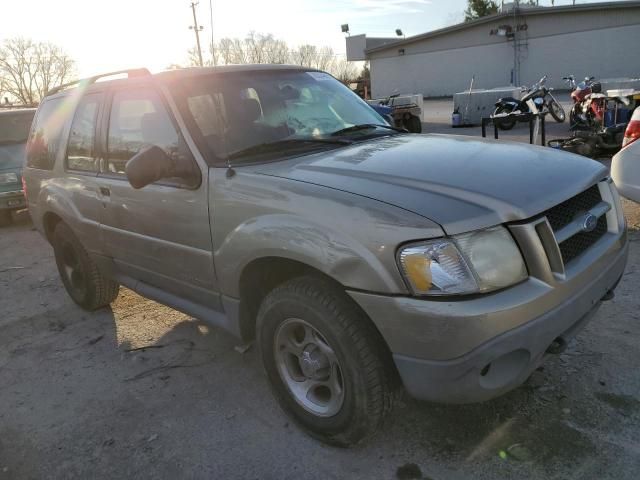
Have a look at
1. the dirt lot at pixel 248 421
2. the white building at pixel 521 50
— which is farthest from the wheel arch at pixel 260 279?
the white building at pixel 521 50

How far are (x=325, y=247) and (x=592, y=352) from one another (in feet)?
6.70

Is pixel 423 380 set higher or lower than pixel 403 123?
lower

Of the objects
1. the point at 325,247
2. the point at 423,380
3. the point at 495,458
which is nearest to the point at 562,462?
the point at 495,458

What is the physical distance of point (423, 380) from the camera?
2.17 metres

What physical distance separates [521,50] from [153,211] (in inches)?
1439

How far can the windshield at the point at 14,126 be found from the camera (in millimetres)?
9445

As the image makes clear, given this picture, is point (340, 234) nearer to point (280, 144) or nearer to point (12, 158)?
point (280, 144)

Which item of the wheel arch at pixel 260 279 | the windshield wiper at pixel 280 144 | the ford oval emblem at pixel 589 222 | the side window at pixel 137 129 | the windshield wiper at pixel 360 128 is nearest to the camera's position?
the ford oval emblem at pixel 589 222

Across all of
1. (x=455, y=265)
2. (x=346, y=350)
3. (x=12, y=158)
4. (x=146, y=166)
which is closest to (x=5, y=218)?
(x=12, y=158)

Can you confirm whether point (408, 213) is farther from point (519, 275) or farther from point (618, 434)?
point (618, 434)

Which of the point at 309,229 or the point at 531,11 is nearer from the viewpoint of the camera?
the point at 309,229

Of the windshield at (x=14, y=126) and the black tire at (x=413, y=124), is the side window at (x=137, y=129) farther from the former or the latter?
Answer: the black tire at (x=413, y=124)

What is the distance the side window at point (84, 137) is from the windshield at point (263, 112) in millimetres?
1045

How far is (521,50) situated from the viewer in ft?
114
